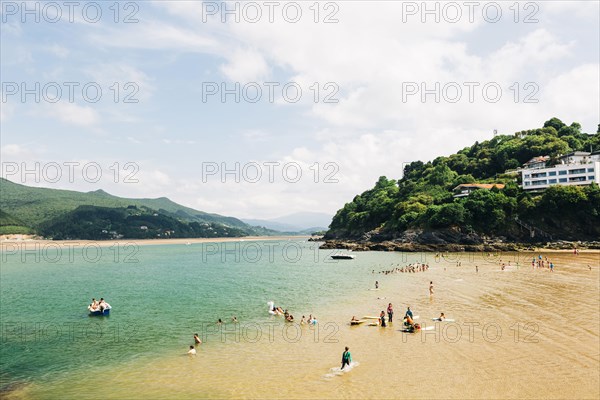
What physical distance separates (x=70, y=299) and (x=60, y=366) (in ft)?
97.3

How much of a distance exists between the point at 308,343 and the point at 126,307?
26801 mm

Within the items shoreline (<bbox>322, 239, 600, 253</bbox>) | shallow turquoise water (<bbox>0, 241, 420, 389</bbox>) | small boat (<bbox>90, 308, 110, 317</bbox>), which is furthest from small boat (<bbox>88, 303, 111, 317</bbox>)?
shoreline (<bbox>322, 239, 600, 253</bbox>)

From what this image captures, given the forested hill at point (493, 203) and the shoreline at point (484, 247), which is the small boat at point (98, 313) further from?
the forested hill at point (493, 203)

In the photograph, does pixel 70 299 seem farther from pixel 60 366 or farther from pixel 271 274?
pixel 271 274

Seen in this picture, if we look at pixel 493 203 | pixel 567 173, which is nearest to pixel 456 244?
pixel 493 203

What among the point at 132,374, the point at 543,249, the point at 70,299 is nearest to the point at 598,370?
the point at 132,374

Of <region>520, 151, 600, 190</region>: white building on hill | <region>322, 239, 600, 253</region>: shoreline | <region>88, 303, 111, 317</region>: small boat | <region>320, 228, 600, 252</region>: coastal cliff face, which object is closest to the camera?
<region>88, 303, 111, 317</region>: small boat

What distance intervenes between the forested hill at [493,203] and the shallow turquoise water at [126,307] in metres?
48.4

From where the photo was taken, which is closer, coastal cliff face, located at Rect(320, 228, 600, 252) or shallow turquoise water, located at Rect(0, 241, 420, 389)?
shallow turquoise water, located at Rect(0, 241, 420, 389)

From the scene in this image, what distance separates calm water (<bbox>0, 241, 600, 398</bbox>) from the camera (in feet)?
69.7

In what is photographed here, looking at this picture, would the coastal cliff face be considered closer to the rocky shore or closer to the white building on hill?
the rocky shore

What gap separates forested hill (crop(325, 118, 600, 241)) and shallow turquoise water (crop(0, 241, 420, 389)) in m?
48.4

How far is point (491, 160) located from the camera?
166 m

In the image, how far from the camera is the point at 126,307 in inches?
1807
